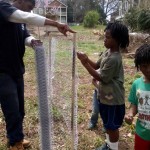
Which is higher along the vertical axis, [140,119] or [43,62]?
[43,62]

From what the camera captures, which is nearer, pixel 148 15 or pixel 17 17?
pixel 17 17

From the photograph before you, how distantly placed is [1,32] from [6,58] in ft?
0.81

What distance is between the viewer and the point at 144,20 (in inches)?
504

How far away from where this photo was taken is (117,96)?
9.41 ft

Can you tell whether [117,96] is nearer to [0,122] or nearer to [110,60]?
[110,60]

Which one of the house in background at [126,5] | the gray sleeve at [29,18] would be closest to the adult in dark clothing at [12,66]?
the gray sleeve at [29,18]

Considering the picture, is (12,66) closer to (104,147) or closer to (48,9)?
(104,147)

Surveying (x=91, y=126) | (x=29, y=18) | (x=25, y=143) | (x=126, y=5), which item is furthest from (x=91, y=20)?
(x=29, y=18)

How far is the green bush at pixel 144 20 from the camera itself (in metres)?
12.6

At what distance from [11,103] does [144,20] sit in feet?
35.1

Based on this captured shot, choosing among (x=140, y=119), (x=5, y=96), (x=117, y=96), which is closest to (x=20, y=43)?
(x=5, y=96)

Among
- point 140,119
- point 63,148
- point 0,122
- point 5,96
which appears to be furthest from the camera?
point 0,122

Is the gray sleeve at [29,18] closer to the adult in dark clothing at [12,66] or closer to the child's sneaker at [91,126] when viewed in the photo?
the adult in dark clothing at [12,66]

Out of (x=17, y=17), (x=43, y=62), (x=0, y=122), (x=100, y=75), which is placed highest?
(x=17, y=17)
